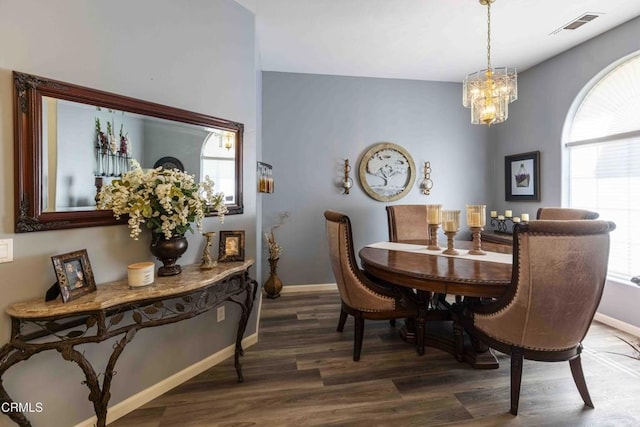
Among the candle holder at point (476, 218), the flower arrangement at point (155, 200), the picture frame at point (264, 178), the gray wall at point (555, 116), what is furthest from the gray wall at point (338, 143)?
the flower arrangement at point (155, 200)

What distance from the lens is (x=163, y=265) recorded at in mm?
1872

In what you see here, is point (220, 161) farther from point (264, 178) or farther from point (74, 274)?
point (74, 274)

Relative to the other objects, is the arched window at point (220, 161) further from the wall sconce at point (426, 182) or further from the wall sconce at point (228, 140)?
the wall sconce at point (426, 182)

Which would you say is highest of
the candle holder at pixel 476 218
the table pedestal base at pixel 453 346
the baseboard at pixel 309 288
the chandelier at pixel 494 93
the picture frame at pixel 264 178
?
the chandelier at pixel 494 93

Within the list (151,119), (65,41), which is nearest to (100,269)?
(151,119)

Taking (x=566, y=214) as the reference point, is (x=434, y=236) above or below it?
below

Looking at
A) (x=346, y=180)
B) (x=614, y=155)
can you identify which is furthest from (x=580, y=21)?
(x=346, y=180)

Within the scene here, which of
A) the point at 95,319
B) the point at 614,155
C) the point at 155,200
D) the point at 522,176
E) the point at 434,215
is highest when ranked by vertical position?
the point at 614,155

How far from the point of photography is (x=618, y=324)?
2.87 m

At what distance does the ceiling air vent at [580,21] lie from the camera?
268 cm

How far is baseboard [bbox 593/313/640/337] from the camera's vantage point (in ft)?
8.92

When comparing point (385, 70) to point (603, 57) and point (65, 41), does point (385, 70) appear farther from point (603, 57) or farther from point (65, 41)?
point (65, 41)

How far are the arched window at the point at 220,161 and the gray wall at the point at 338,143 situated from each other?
4.89 ft

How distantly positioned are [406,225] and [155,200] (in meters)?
2.74
